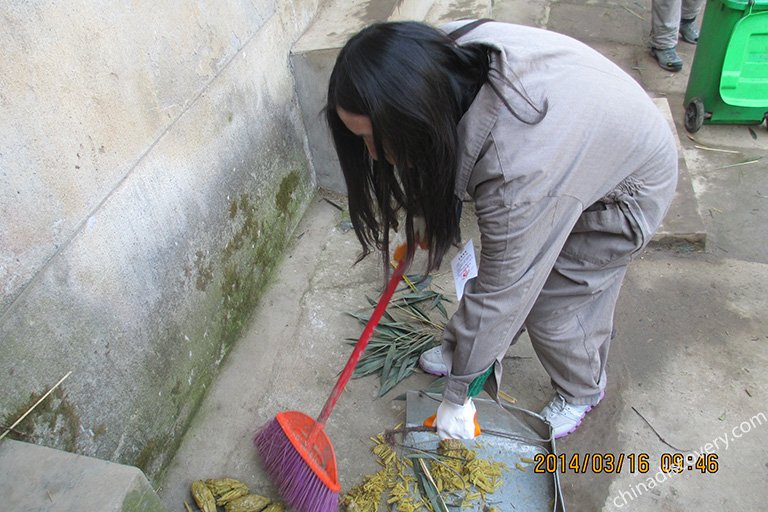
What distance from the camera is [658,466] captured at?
7.03 ft

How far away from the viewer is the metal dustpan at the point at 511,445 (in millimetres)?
2004

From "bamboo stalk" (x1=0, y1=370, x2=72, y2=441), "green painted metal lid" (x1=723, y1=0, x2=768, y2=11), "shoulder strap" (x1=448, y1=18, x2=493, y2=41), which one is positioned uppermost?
"shoulder strap" (x1=448, y1=18, x2=493, y2=41)

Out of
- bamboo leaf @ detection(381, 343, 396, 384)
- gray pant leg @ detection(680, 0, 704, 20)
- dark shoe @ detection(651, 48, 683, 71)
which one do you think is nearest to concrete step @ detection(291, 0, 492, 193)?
bamboo leaf @ detection(381, 343, 396, 384)

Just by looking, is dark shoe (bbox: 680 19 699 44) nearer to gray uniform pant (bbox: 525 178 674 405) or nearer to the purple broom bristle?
gray uniform pant (bbox: 525 178 674 405)

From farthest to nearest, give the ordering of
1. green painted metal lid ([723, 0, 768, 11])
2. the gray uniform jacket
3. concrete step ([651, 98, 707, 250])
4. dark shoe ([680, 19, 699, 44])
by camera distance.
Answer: dark shoe ([680, 19, 699, 44]) < green painted metal lid ([723, 0, 768, 11]) < concrete step ([651, 98, 707, 250]) < the gray uniform jacket

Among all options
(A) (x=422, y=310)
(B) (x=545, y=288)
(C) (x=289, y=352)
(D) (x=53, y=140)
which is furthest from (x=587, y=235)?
(D) (x=53, y=140)

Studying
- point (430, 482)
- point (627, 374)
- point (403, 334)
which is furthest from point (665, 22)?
point (430, 482)

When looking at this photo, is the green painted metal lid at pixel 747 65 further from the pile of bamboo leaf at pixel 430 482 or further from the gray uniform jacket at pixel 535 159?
the pile of bamboo leaf at pixel 430 482

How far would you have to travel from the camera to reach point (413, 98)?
47.4 inches

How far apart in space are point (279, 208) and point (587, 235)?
1721 mm

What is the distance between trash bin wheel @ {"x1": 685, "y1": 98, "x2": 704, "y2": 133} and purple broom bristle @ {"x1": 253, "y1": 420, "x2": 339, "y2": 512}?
3.34 metres

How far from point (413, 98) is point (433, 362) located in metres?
1.49

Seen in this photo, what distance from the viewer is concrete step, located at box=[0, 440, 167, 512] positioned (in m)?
1.20

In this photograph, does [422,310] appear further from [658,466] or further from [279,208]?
[658,466]
